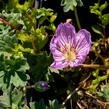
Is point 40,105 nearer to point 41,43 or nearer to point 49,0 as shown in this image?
point 41,43

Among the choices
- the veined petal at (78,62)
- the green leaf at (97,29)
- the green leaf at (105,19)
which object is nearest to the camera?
the veined petal at (78,62)

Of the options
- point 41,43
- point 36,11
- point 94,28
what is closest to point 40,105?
point 41,43

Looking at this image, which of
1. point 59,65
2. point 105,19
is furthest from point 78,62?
point 105,19

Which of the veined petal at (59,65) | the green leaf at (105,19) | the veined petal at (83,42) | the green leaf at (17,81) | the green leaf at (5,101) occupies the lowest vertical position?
the green leaf at (5,101)

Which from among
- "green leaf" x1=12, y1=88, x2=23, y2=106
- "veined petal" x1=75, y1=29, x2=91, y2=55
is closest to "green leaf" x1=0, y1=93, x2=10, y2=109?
"green leaf" x1=12, y1=88, x2=23, y2=106

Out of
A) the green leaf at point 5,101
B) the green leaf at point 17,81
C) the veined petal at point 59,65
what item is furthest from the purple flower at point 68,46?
the green leaf at point 5,101

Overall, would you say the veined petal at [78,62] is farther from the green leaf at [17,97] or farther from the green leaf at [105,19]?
the green leaf at [105,19]

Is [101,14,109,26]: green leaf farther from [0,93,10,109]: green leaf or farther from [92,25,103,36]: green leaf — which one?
[0,93,10,109]: green leaf
